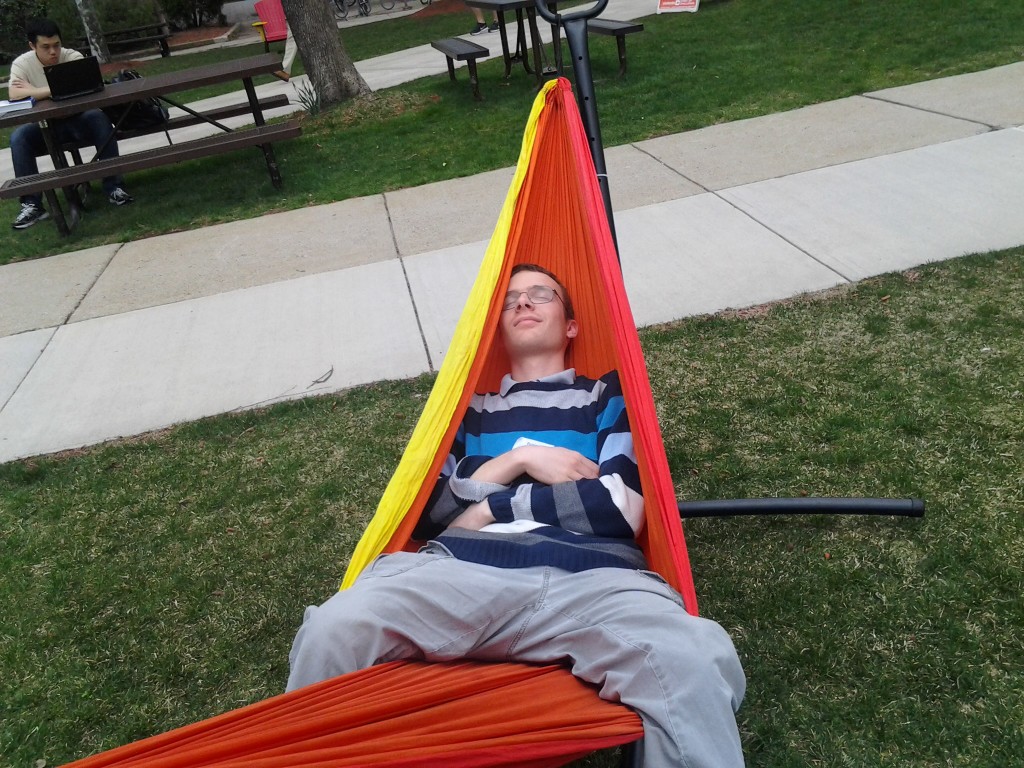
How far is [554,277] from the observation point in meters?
2.67

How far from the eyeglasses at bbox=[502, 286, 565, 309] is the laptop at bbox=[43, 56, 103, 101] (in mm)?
5240

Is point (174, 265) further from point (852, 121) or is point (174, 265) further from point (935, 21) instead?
point (935, 21)

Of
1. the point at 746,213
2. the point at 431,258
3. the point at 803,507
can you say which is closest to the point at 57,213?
the point at 431,258

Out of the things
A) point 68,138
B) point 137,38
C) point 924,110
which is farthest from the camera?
point 137,38

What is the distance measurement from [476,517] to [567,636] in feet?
1.53

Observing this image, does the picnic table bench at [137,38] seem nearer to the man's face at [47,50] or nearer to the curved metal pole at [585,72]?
the man's face at [47,50]

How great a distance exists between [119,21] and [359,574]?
2195 centimetres

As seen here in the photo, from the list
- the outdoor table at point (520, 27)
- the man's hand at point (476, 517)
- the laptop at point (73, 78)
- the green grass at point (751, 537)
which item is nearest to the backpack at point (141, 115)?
the laptop at point (73, 78)

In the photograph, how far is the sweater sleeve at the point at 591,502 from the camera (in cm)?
201

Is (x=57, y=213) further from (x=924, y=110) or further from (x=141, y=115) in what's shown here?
(x=924, y=110)

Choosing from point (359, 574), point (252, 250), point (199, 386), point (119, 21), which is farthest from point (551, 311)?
point (119, 21)

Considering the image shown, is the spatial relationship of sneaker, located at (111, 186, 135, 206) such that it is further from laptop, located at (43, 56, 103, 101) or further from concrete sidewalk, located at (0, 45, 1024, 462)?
concrete sidewalk, located at (0, 45, 1024, 462)

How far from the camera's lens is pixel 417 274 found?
184 inches

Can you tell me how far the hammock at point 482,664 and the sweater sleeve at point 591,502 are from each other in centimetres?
7
